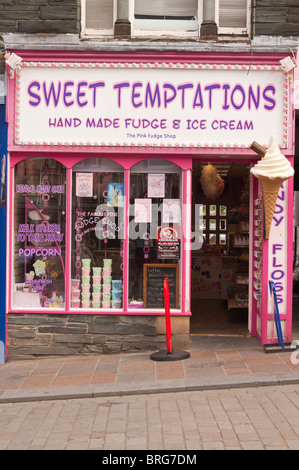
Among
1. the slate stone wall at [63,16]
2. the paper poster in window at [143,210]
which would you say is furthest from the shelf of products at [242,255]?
the slate stone wall at [63,16]

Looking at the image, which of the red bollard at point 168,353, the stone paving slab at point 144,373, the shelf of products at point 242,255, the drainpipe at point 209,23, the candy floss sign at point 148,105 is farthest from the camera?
the shelf of products at point 242,255

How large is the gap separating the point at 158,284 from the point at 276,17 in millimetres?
4503

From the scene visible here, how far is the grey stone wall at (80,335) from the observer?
8.39 m

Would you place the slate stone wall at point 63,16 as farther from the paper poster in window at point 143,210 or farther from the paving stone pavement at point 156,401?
the paving stone pavement at point 156,401

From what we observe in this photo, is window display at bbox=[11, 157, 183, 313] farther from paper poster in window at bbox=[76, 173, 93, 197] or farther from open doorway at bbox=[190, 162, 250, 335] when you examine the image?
open doorway at bbox=[190, 162, 250, 335]

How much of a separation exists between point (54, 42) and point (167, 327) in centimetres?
464

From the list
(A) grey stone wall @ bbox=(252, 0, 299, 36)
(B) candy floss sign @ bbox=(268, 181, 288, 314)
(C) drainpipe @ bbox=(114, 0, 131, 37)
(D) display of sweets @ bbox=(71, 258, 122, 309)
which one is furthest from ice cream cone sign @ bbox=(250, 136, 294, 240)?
(C) drainpipe @ bbox=(114, 0, 131, 37)

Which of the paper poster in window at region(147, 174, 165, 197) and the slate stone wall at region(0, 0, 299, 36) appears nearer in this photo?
the slate stone wall at region(0, 0, 299, 36)

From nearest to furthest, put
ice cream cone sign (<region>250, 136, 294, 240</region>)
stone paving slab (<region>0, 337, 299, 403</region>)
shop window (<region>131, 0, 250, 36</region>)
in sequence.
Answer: stone paving slab (<region>0, 337, 299, 403</region>) < ice cream cone sign (<region>250, 136, 294, 240</region>) < shop window (<region>131, 0, 250, 36</region>)

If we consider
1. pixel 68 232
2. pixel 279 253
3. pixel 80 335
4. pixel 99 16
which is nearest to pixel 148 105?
pixel 99 16

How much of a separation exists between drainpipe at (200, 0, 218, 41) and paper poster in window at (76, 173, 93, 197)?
2.81 meters

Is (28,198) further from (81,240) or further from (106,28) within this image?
(106,28)

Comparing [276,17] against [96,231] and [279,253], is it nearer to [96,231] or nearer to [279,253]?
[279,253]

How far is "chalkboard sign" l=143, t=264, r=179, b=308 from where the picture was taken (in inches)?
335
